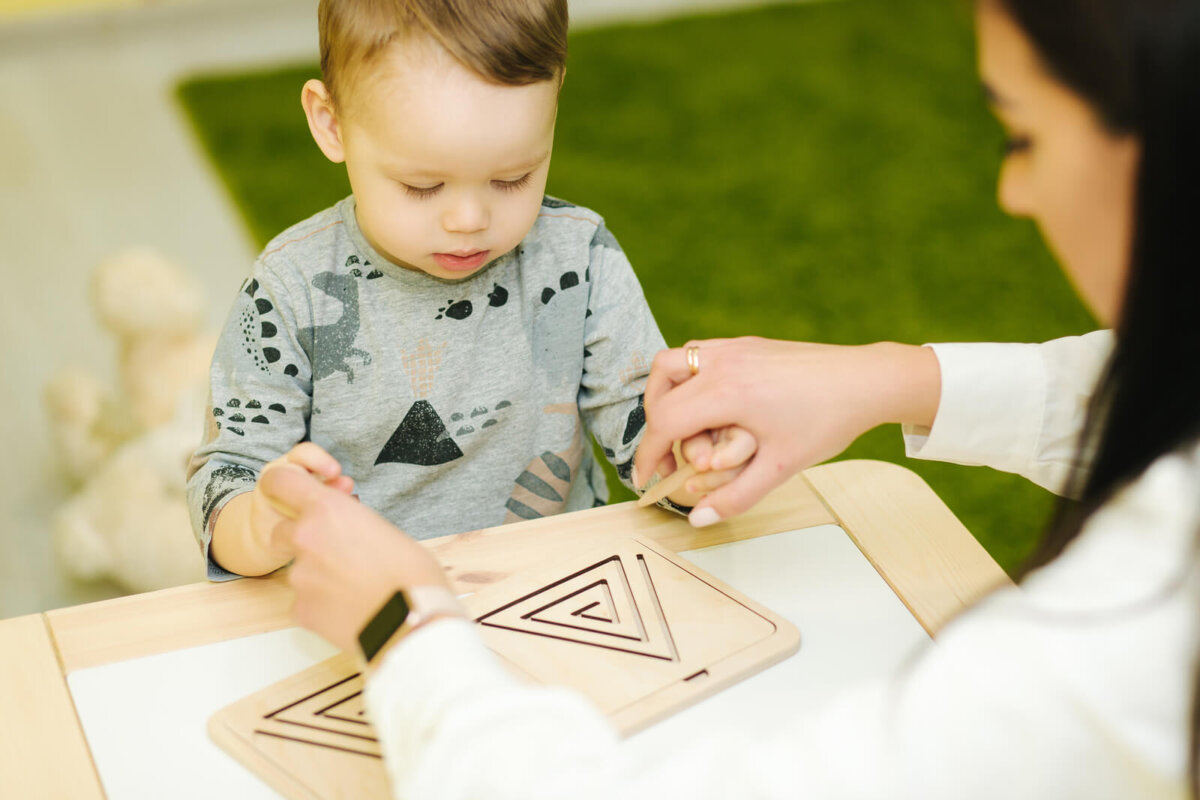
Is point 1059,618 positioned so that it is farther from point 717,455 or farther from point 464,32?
point 464,32

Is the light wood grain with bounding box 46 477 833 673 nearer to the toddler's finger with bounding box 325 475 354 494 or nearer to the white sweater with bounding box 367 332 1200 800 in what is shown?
the toddler's finger with bounding box 325 475 354 494

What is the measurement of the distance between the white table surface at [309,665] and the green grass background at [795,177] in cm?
88

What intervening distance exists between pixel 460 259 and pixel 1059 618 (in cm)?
50

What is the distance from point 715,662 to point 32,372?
1734mm

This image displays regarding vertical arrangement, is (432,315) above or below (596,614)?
above

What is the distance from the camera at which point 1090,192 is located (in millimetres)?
519

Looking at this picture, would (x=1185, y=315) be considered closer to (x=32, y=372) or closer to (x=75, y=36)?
(x=32, y=372)

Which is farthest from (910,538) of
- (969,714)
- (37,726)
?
(37,726)

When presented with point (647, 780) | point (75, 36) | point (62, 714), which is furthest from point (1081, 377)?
point (75, 36)

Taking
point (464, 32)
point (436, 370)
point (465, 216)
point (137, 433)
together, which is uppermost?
point (464, 32)

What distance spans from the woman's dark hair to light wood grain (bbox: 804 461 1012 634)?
0.19 metres

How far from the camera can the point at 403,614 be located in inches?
22.3

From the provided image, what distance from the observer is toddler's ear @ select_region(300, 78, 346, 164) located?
80 centimetres

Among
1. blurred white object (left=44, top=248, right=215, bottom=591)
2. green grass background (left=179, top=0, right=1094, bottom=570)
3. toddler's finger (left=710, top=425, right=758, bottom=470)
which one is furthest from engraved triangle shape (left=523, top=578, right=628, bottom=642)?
green grass background (left=179, top=0, right=1094, bottom=570)
